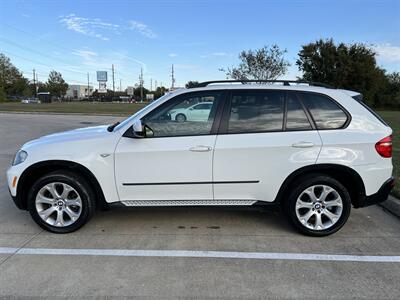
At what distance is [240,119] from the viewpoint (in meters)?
3.97

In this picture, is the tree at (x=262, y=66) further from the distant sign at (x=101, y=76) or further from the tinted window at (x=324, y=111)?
the distant sign at (x=101, y=76)

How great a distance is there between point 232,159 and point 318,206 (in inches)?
46.0

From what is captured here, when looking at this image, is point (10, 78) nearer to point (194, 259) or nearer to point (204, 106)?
point (204, 106)

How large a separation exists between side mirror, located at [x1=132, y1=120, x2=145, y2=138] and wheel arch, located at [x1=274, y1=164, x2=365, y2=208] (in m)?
1.72

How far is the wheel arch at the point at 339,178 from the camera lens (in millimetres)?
3934

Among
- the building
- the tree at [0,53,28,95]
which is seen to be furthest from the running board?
the building

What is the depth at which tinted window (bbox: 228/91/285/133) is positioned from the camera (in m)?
3.96

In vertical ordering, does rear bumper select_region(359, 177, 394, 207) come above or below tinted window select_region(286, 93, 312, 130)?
below

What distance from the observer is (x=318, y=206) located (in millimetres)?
4043

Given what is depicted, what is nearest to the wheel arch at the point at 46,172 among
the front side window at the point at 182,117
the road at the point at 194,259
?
the road at the point at 194,259

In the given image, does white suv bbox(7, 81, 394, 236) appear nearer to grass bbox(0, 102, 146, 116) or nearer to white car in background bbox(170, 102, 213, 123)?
white car in background bbox(170, 102, 213, 123)

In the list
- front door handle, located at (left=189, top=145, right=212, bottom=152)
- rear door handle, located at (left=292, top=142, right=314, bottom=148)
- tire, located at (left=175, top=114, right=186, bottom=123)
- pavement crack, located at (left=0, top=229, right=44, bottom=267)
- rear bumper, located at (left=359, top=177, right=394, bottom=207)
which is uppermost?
tire, located at (left=175, top=114, right=186, bottom=123)

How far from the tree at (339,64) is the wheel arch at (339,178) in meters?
34.1

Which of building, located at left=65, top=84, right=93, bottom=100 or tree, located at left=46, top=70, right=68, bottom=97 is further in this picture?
building, located at left=65, top=84, right=93, bottom=100
